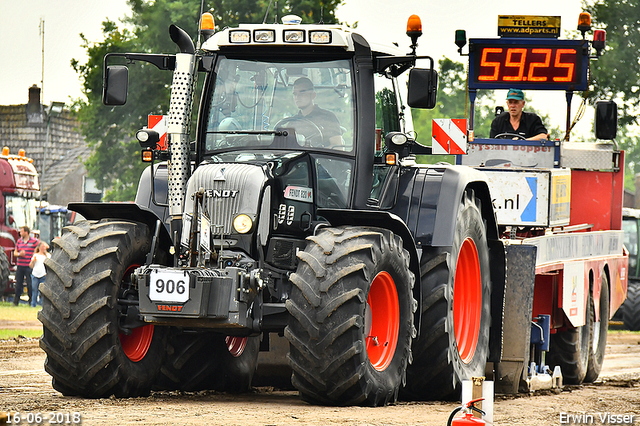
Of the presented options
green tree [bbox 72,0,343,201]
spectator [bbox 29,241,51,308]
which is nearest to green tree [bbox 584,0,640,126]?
green tree [bbox 72,0,343,201]

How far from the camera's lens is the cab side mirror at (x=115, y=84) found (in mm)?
8344

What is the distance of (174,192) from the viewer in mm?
8289

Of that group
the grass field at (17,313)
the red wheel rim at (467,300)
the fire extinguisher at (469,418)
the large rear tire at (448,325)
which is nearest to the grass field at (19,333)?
the grass field at (17,313)

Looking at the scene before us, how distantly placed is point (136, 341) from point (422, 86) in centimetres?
287

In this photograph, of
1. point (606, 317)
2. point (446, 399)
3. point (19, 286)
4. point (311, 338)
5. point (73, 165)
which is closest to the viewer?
point (311, 338)

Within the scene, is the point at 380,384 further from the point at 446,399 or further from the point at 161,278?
the point at 161,278

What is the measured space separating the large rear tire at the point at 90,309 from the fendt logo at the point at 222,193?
63 centimetres

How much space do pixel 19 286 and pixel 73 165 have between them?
33.0 meters

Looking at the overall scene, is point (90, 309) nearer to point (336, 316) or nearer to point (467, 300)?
point (336, 316)

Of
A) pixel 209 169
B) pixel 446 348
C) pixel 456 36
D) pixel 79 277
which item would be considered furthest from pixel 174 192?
pixel 456 36

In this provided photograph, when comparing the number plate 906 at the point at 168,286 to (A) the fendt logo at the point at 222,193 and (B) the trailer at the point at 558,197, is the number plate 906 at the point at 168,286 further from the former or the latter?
(B) the trailer at the point at 558,197

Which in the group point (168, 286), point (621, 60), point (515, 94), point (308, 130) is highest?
point (621, 60)

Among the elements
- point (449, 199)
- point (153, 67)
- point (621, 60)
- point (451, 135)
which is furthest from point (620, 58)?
point (449, 199)

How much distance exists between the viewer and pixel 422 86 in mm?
8305
